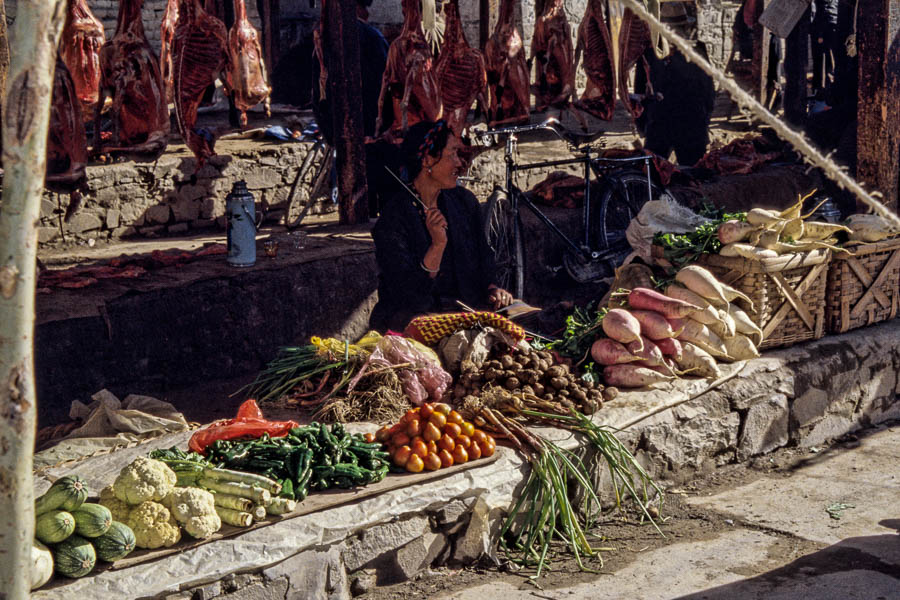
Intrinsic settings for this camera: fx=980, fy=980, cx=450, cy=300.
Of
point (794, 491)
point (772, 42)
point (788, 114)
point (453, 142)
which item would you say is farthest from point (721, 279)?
point (788, 114)

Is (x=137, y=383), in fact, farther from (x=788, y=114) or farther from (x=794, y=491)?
(x=788, y=114)

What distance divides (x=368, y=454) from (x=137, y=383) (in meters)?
2.17

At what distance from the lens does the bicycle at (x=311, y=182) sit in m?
8.90


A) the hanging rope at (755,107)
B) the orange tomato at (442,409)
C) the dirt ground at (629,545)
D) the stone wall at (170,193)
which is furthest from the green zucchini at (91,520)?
the stone wall at (170,193)

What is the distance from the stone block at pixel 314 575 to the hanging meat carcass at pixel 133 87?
299 centimetres

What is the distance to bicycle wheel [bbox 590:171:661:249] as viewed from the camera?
8.50 metres

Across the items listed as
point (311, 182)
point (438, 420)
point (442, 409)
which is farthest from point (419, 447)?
point (311, 182)

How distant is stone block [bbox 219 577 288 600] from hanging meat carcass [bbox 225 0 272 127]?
3.37 m

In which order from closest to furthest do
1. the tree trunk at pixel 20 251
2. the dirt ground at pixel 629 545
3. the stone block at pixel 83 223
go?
the tree trunk at pixel 20 251, the dirt ground at pixel 629 545, the stone block at pixel 83 223

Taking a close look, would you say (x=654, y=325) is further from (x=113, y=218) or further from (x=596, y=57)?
(x=113, y=218)

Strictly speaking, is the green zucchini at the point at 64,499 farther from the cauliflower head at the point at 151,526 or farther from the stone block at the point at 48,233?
the stone block at the point at 48,233

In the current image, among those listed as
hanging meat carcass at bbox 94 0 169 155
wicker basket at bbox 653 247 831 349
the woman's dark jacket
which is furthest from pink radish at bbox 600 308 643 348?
hanging meat carcass at bbox 94 0 169 155

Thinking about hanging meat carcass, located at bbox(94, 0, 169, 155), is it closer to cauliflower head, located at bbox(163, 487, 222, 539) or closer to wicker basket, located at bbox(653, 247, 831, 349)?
cauliflower head, located at bbox(163, 487, 222, 539)

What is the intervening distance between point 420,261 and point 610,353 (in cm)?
140
